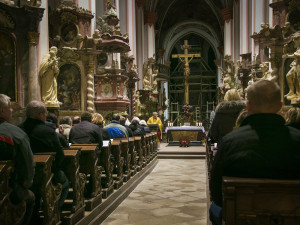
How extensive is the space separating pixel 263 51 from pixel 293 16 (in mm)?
2948

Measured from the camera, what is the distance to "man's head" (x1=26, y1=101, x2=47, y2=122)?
139 inches

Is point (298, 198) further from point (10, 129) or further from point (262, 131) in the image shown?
point (10, 129)

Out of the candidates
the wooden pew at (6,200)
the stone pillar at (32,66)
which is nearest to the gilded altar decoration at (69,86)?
the stone pillar at (32,66)

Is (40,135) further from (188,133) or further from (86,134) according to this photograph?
(188,133)

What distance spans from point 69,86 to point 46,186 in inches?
297

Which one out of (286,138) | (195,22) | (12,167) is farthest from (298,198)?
(195,22)

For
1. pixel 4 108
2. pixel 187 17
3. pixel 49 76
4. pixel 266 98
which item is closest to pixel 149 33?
pixel 187 17

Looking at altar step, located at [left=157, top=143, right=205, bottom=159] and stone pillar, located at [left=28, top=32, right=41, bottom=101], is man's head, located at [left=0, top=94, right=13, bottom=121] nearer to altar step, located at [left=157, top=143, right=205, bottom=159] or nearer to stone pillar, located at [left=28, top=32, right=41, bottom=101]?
stone pillar, located at [left=28, top=32, right=41, bottom=101]

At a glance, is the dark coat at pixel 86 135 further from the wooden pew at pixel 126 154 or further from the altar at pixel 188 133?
the altar at pixel 188 133

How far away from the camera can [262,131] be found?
6.82ft

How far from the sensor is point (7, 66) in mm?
8086

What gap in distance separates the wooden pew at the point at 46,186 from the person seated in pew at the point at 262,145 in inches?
64.3

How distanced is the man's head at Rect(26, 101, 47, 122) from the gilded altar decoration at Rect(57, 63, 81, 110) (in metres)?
6.94

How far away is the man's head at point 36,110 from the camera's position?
11.6ft
